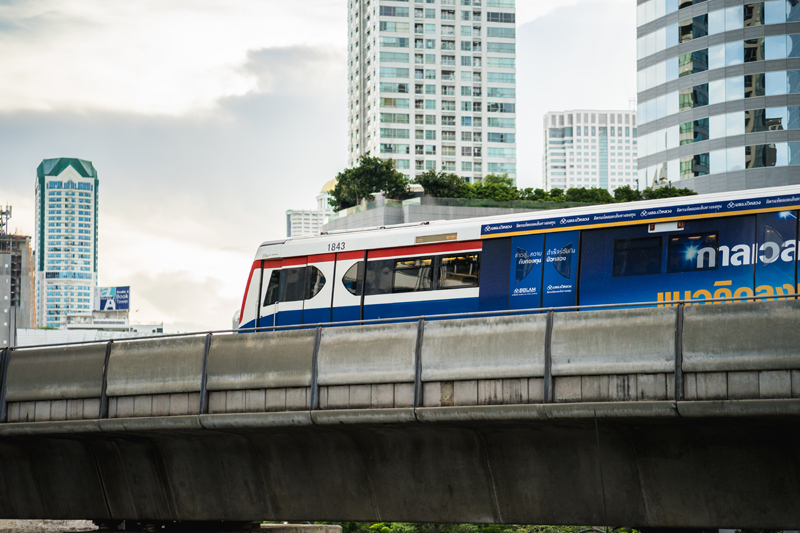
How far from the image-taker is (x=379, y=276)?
20.7m

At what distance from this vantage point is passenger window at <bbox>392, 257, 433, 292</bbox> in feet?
65.9

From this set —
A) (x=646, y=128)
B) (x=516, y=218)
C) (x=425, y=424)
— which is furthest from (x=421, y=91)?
(x=425, y=424)

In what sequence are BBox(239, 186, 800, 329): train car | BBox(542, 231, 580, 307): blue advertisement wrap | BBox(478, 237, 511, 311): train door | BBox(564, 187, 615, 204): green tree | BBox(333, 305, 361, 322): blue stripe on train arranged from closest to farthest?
BBox(239, 186, 800, 329): train car
BBox(542, 231, 580, 307): blue advertisement wrap
BBox(478, 237, 511, 311): train door
BBox(333, 305, 361, 322): blue stripe on train
BBox(564, 187, 615, 204): green tree

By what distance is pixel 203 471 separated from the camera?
1552 cm

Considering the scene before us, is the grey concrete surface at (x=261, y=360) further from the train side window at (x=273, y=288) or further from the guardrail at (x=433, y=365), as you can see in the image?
the train side window at (x=273, y=288)

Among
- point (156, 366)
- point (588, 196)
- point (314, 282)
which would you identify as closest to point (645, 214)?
point (314, 282)

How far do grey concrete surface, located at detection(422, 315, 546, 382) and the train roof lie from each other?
273 inches

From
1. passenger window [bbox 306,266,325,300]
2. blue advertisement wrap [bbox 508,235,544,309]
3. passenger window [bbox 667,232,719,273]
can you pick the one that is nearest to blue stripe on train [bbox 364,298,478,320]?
blue advertisement wrap [bbox 508,235,544,309]

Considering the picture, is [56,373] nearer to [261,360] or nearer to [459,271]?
[261,360]

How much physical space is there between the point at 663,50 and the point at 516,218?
177 feet

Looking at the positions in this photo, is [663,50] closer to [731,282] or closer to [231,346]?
[731,282]

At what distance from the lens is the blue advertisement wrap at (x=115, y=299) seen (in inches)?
6713

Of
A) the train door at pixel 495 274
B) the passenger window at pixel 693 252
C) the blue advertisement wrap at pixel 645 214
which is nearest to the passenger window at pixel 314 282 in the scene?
the train door at pixel 495 274

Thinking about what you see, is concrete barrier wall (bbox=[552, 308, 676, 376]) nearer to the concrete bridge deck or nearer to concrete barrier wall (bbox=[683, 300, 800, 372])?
the concrete bridge deck
